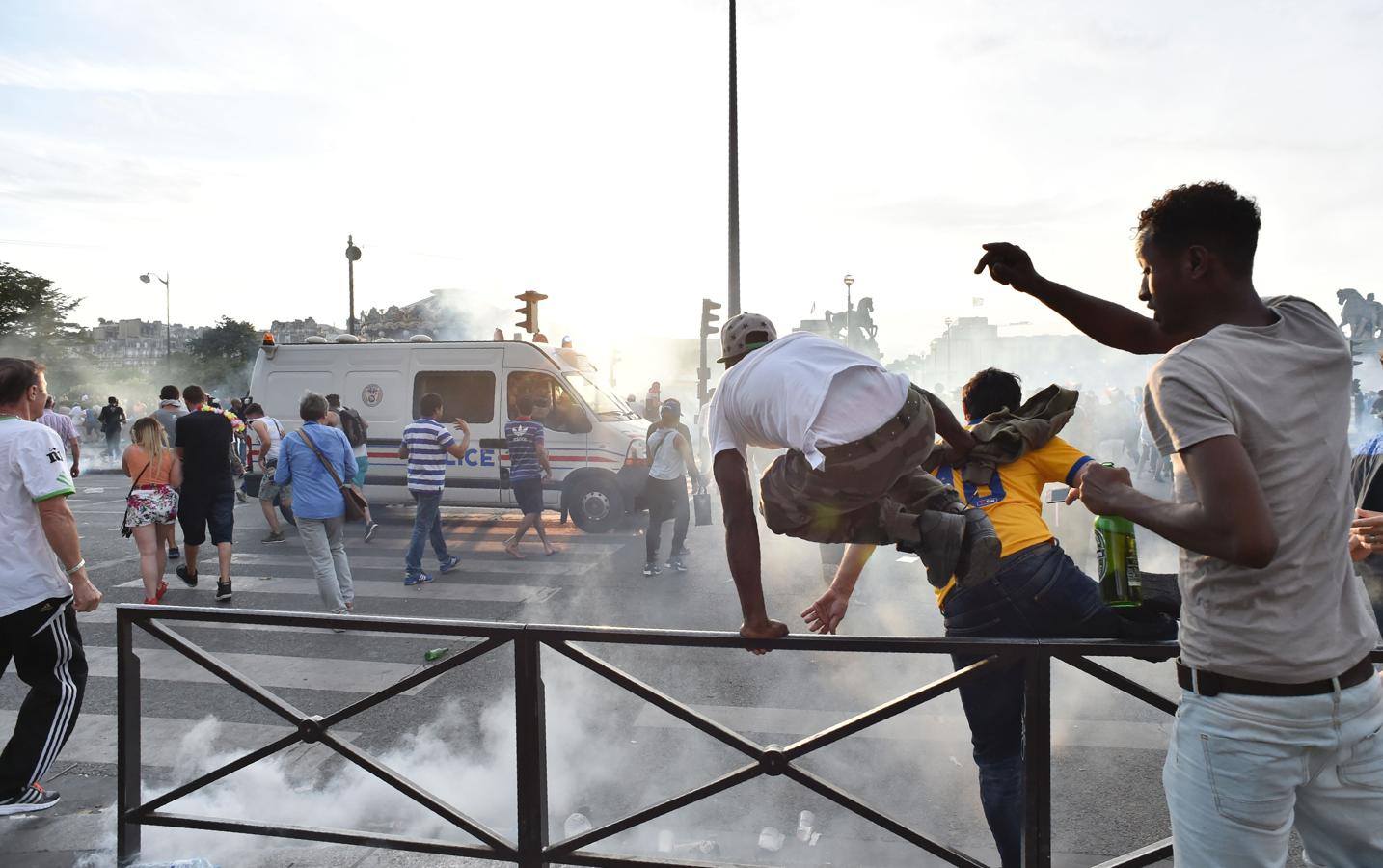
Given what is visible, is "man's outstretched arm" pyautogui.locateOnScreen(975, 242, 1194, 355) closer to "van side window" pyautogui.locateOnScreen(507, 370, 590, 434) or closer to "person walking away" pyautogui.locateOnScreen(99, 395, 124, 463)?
"van side window" pyautogui.locateOnScreen(507, 370, 590, 434)

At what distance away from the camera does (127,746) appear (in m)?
3.28

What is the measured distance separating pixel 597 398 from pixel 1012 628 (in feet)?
30.7

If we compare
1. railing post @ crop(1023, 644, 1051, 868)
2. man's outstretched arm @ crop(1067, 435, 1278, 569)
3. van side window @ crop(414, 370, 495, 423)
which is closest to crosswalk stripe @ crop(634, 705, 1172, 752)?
railing post @ crop(1023, 644, 1051, 868)

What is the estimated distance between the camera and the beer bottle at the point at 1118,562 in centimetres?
237

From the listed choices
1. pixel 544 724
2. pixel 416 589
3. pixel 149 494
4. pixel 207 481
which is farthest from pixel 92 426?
pixel 544 724

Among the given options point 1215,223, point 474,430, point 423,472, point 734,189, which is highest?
point 734,189

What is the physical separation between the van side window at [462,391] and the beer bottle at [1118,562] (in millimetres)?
9953

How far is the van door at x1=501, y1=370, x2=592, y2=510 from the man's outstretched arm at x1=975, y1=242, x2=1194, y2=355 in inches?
357

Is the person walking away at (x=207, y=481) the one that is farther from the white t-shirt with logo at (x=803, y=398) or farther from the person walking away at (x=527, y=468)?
the white t-shirt with logo at (x=803, y=398)

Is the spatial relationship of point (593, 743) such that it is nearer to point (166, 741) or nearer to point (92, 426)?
point (166, 741)

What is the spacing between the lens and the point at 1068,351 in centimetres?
6322

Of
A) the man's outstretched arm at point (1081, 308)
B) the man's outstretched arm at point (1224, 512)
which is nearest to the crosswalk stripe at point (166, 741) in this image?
the man's outstretched arm at point (1081, 308)

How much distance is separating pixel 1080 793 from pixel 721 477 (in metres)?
2.68

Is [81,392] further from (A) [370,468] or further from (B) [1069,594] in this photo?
(B) [1069,594]
